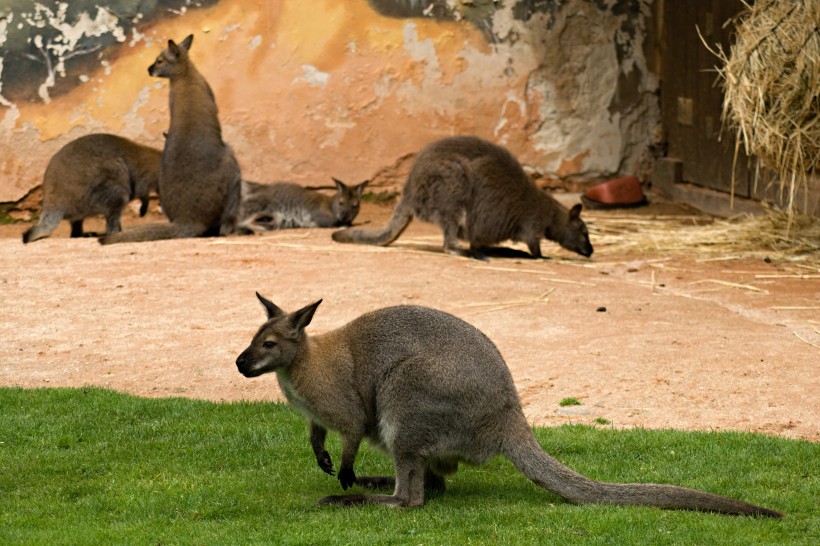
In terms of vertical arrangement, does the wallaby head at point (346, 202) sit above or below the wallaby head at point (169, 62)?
below

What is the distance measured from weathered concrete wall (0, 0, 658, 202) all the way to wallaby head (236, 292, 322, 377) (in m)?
8.65

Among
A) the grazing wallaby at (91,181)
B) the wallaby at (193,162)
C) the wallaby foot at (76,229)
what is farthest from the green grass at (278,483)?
the wallaby foot at (76,229)

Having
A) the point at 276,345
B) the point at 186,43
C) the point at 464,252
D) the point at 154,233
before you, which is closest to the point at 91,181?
the point at 154,233

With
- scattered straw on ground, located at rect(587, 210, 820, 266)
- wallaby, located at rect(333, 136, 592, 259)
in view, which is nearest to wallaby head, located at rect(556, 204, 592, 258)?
wallaby, located at rect(333, 136, 592, 259)

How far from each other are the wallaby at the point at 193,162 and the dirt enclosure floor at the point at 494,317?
2.46ft

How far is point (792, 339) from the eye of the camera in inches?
294

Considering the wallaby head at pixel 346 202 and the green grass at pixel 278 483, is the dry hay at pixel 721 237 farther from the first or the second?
the green grass at pixel 278 483

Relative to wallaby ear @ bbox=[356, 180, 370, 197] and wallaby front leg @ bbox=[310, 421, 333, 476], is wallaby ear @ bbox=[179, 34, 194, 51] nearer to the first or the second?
wallaby ear @ bbox=[356, 180, 370, 197]

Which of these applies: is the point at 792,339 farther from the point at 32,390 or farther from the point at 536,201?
the point at 32,390

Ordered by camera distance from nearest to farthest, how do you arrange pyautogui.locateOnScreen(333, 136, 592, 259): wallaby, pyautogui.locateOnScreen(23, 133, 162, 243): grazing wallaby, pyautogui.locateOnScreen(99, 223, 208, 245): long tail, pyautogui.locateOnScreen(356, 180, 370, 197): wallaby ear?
pyautogui.locateOnScreen(333, 136, 592, 259): wallaby, pyautogui.locateOnScreen(99, 223, 208, 245): long tail, pyautogui.locateOnScreen(23, 133, 162, 243): grazing wallaby, pyautogui.locateOnScreen(356, 180, 370, 197): wallaby ear

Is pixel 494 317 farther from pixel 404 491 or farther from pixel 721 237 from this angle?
pixel 721 237

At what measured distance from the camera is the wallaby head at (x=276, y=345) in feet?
15.9

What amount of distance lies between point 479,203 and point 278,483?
5.81m

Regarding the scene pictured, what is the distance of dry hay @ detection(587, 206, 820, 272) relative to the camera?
1045 centimetres
